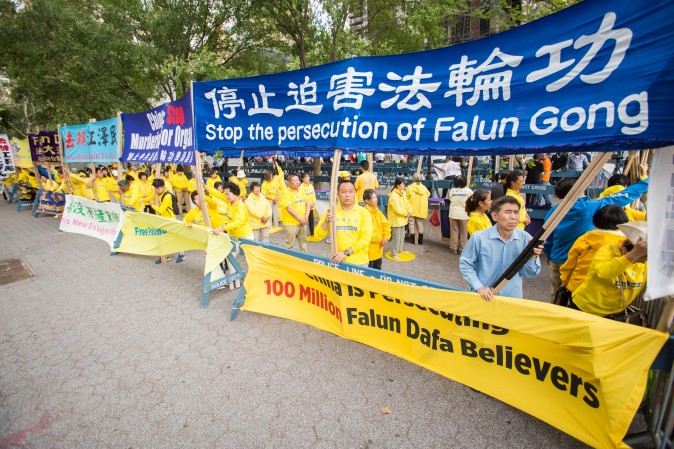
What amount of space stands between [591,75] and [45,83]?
812 inches

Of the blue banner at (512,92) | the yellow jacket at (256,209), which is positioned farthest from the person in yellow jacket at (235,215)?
the blue banner at (512,92)

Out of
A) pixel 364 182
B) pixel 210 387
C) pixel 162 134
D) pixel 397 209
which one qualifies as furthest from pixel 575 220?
pixel 162 134

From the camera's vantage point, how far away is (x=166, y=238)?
261 inches

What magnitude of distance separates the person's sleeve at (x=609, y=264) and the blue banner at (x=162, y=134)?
5.37 m

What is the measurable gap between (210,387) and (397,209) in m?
4.76

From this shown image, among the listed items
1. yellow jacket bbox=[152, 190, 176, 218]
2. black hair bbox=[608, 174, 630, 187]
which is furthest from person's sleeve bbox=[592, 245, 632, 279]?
yellow jacket bbox=[152, 190, 176, 218]

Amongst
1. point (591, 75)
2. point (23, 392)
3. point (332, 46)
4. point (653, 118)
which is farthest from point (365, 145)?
point (332, 46)

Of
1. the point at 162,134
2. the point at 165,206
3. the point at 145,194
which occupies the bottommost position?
the point at 165,206

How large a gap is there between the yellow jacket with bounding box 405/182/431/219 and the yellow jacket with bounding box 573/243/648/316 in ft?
16.9

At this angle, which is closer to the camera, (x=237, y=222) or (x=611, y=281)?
(x=611, y=281)

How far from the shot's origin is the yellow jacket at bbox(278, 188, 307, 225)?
22.1ft

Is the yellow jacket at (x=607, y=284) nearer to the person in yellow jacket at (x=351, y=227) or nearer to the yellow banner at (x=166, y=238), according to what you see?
the person in yellow jacket at (x=351, y=227)

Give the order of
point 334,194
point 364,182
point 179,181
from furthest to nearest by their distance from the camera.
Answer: point 179,181, point 364,182, point 334,194

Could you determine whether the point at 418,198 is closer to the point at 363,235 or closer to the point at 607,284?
the point at 363,235
